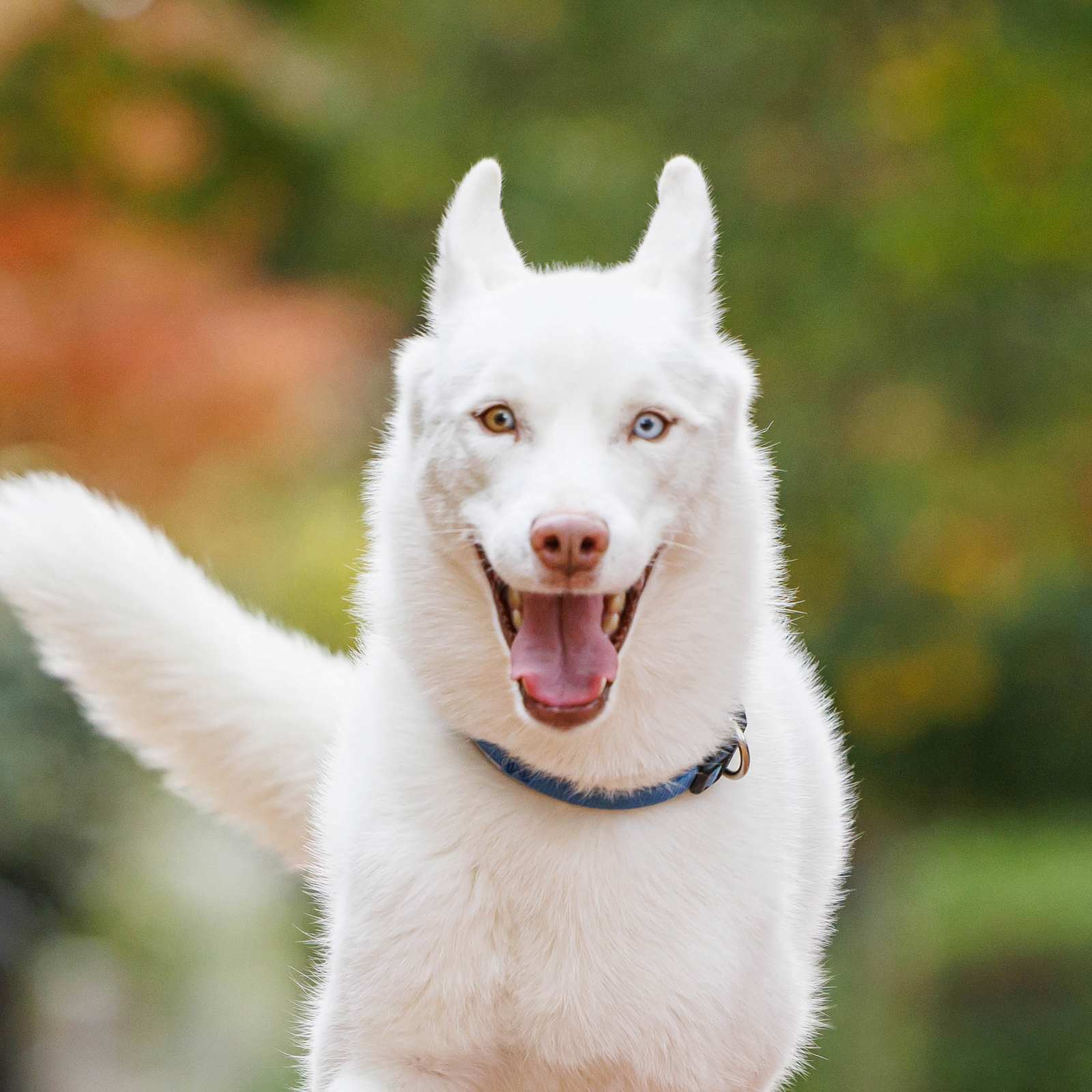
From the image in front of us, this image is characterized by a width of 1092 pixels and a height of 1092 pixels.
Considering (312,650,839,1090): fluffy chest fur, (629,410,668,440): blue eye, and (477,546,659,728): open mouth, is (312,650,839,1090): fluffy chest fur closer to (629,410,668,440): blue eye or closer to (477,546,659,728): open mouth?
(477,546,659,728): open mouth

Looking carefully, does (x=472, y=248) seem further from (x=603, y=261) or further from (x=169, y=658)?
(x=603, y=261)

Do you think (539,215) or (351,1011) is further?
(539,215)

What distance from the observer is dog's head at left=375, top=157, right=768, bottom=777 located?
228 centimetres

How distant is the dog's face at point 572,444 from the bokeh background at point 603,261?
18.2 feet

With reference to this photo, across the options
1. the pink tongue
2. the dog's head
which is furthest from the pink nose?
the pink tongue

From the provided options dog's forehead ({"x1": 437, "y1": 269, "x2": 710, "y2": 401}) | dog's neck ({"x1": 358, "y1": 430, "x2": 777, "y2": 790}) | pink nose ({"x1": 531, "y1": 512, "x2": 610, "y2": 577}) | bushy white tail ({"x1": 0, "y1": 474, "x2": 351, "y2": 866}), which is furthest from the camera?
bushy white tail ({"x1": 0, "y1": 474, "x2": 351, "y2": 866})

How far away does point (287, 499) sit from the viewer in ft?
31.3

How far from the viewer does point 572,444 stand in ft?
7.70

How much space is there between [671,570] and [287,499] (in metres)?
7.19

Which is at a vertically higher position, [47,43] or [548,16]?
[548,16]

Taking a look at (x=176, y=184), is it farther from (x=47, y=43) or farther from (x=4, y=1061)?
(x=4, y=1061)

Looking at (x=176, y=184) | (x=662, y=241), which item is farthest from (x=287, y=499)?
(x=662, y=241)

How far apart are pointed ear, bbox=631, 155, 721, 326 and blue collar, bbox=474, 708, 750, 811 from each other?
0.71 meters

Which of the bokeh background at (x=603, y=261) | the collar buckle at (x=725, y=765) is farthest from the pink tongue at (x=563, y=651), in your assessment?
the bokeh background at (x=603, y=261)
